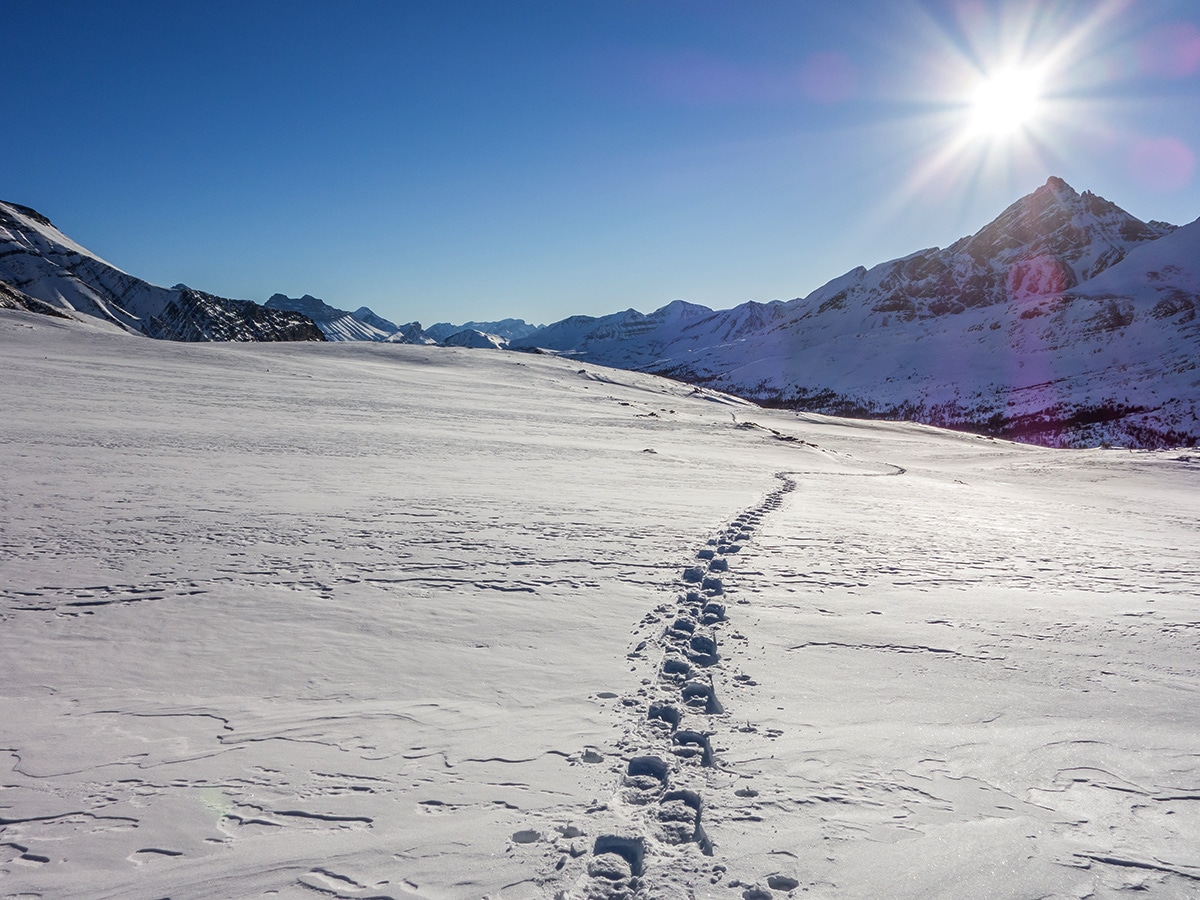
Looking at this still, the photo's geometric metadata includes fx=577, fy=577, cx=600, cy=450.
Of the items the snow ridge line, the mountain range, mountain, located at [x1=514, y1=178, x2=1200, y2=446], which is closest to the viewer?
the snow ridge line

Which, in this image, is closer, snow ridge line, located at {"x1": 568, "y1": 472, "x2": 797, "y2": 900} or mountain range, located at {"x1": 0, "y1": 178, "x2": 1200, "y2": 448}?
snow ridge line, located at {"x1": 568, "y1": 472, "x2": 797, "y2": 900}

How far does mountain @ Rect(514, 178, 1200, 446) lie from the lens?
5816 cm

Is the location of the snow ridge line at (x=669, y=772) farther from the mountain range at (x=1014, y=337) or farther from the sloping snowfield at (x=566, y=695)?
the mountain range at (x=1014, y=337)

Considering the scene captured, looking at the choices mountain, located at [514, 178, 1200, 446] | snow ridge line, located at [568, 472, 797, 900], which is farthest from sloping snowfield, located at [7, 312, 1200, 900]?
mountain, located at [514, 178, 1200, 446]

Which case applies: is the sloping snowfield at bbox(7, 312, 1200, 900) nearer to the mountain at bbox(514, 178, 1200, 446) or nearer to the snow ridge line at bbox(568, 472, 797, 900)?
the snow ridge line at bbox(568, 472, 797, 900)

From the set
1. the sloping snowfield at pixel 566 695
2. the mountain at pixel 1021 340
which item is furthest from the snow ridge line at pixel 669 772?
the mountain at pixel 1021 340

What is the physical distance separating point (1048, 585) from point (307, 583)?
8.96 m

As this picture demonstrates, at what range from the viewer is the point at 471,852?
279cm

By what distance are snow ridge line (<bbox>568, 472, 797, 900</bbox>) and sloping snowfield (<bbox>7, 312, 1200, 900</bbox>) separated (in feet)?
0.08

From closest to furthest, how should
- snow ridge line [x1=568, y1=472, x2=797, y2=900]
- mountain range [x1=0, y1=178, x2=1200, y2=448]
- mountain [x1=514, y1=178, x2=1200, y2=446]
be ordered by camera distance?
snow ridge line [x1=568, y1=472, x2=797, y2=900]
mountain [x1=514, y1=178, x2=1200, y2=446]
mountain range [x1=0, y1=178, x2=1200, y2=448]

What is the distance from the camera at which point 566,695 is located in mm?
4312

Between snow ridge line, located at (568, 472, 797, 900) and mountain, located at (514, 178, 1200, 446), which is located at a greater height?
mountain, located at (514, 178, 1200, 446)

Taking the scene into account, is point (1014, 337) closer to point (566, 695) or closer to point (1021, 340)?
point (1021, 340)

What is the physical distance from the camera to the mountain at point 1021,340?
58.2 metres
